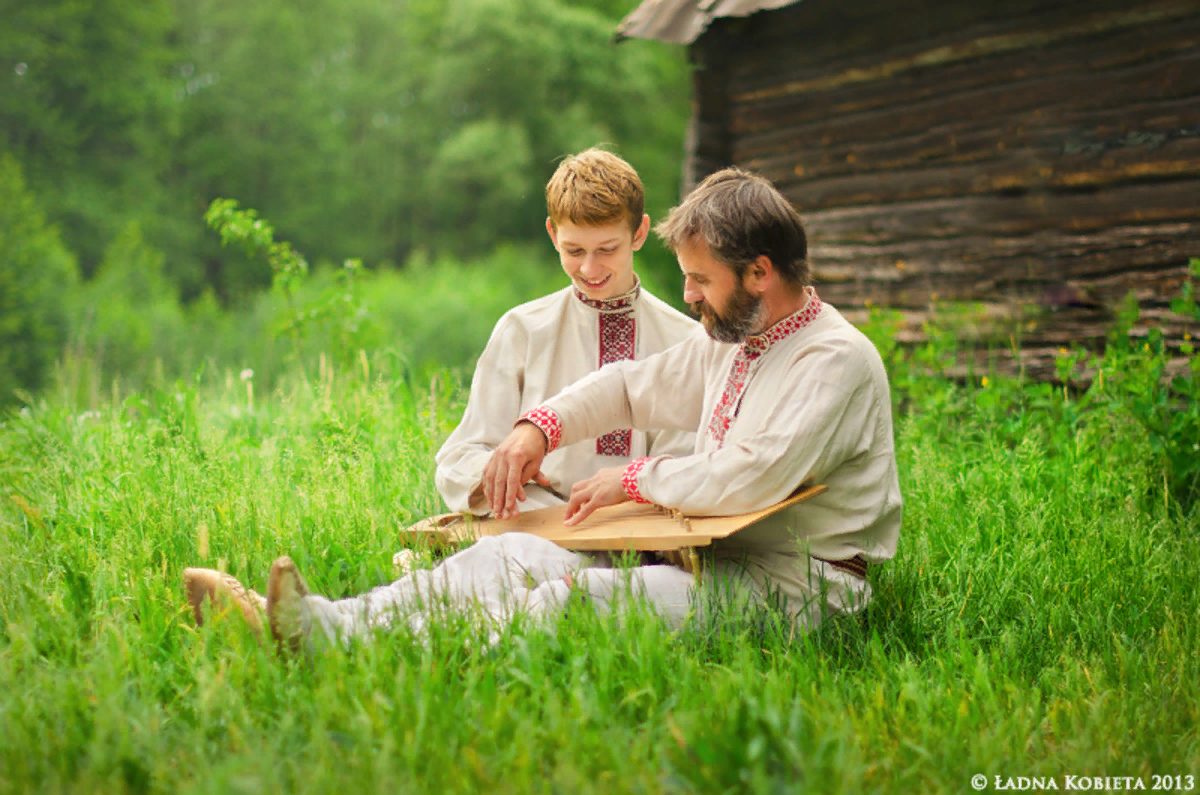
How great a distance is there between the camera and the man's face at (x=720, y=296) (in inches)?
103

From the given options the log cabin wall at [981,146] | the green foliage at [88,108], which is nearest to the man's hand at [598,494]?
the log cabin wall at [981,146]

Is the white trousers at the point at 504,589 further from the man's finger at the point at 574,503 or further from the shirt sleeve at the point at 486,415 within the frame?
the shirt sleeve at the point at 486,415

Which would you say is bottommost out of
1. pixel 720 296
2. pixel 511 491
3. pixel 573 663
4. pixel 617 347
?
pixel 573 663

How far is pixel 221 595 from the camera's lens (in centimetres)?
238

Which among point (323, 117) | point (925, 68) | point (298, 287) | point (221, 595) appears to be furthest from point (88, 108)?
point (221, 595)

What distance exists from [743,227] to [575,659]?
1235 mm

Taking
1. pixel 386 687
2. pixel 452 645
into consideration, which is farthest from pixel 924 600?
pixel 386 687

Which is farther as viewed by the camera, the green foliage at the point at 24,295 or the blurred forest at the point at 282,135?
the blurred forest at the point at 282,135

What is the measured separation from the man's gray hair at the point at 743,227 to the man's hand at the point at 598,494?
680 millimetres

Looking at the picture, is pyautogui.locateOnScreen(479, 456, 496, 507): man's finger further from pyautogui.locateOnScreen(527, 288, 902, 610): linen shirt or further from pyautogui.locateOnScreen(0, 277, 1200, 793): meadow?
pyautogui.locateOnScreen(0, 277, 1200, 793): meadow

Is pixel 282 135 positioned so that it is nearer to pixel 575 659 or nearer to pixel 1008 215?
pixel 1008 215

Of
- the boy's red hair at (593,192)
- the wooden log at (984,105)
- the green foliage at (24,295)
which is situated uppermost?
the wooden log at (984,105)

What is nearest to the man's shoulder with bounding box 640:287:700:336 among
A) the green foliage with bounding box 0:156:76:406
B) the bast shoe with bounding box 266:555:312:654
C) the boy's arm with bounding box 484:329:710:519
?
the boy's arm with bounding box 484:329:710:519

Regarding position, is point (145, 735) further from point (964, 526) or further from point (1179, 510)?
point (1179, 510)
